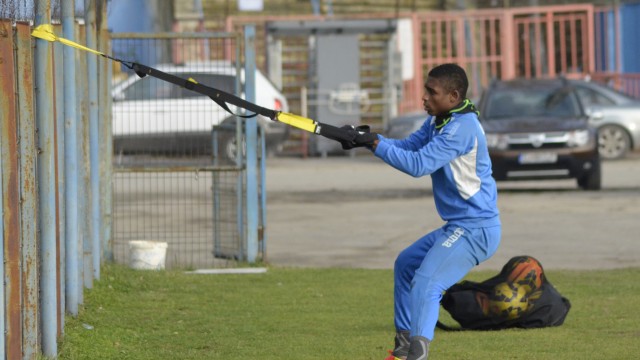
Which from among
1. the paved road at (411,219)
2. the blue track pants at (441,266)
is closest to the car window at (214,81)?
the paved road at (411,219)

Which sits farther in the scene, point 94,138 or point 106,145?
point 106,145

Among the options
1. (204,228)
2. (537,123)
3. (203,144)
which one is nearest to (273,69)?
(537,123)

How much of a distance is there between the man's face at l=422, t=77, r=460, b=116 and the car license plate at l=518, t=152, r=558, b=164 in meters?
14.8

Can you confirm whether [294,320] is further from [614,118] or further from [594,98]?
[594,98]

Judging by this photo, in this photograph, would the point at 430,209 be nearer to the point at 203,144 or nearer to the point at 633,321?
the point at 203,144

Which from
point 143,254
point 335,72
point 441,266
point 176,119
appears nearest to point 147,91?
point 176,119

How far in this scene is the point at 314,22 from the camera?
3412cm

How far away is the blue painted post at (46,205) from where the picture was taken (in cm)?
812

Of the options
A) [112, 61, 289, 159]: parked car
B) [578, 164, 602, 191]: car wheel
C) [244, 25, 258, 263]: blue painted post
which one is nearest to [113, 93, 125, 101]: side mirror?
[112, 61, 289, 159]: parked car

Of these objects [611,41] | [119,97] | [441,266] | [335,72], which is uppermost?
[611,41]

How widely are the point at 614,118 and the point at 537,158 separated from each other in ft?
27.3

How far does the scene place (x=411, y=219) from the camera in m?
18.7

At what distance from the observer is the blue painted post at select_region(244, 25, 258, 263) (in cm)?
1375

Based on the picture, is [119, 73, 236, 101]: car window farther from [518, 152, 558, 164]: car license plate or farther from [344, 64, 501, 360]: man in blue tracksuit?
[518, 152, 558, 164]: car license plate
